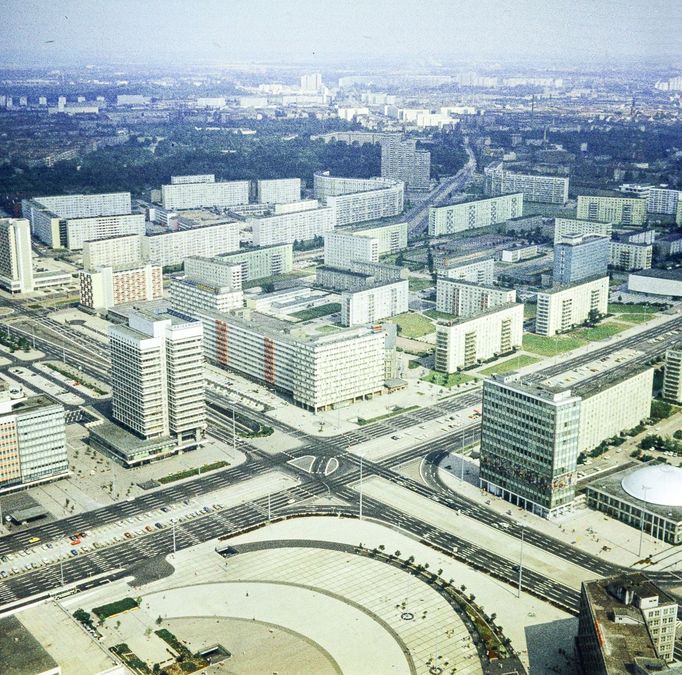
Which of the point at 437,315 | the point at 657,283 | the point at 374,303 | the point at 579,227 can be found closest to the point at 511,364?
the point at 437,315

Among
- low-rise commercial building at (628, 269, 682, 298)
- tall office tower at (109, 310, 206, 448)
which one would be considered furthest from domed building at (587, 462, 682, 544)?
low-rise commercial building at (628, 269, 682, 298)

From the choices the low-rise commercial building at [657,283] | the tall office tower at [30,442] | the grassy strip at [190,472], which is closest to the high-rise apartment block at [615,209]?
the low-rise commercial building at [657,283]

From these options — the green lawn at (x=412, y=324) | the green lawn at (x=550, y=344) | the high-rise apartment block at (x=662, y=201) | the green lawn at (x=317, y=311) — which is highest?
the high-rise apartment block at (x=662, y=201)

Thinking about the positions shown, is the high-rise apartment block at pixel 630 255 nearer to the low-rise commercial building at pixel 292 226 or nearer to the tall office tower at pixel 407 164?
the low-rise commercial building at pixel 292 226

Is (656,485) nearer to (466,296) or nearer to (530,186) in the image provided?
(466,296)

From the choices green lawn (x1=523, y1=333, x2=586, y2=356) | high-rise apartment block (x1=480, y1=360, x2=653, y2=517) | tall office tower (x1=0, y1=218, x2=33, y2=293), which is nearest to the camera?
high-rise apartment block (x1=480, y1=360, x2=653, y2=517)

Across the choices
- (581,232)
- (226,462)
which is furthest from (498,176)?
(226,462)

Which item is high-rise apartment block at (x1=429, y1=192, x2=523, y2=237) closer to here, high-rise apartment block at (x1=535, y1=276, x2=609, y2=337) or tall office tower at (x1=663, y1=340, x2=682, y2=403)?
high-rise apartment block at (x1=535, y1=276, x2=609, y2=337)
